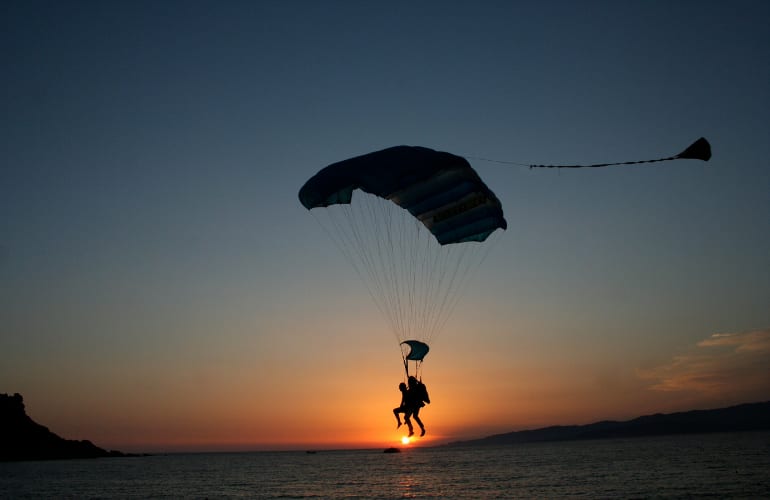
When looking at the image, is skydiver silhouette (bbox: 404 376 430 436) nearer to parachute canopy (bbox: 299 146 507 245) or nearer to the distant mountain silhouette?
parachute canopy (bbox: 299 146 507 245)

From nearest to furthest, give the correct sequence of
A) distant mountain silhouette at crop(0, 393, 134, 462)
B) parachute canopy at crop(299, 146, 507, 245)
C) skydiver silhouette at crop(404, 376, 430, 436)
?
parachute canopy at crop(299, 146, 507, 245) → skydiver silhouette at crop(404, 376, 430, 436) → distant mountain silhouette at crop(0, 393, 134, 462)

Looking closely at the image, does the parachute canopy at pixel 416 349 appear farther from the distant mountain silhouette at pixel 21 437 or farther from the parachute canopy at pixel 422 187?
the distant mountain silhouette at pixel 21 437

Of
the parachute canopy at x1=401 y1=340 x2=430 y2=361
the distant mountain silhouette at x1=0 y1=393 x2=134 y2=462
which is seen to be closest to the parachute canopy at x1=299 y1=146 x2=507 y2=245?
the parachute canopy at x1=401 y1=340 x2=430 y2=361

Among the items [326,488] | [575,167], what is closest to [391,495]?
[326,488]

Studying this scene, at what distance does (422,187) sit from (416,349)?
173 inches

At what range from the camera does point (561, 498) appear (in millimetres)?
35844

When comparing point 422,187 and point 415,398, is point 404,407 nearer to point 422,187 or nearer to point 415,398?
point 415,398

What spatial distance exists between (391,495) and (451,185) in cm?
3301

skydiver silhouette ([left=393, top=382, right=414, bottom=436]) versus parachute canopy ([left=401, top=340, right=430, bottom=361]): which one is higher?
parachute canopy ([left=401, top=340, right=430, bottom=361])

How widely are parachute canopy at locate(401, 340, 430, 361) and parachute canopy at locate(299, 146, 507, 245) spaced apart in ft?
9.57

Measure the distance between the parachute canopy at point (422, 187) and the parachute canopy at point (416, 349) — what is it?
292 cm

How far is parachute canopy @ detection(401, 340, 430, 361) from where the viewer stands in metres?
16.2

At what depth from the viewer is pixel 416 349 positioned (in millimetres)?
16359

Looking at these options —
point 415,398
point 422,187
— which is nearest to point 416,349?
point 415,398
